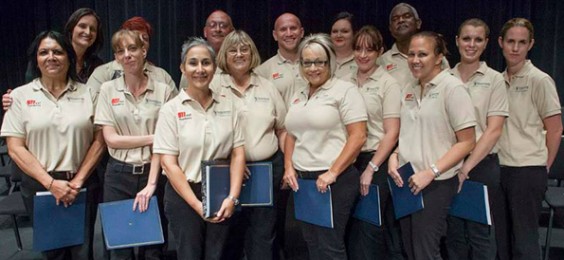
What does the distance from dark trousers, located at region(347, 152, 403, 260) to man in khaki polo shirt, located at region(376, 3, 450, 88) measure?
68 cm

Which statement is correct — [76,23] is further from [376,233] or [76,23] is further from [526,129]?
[526,129]

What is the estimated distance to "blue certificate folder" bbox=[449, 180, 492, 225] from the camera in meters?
2.48

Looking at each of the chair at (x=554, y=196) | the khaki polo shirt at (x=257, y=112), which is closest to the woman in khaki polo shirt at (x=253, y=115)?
the khaki polo shirt at (x=257, y=112)

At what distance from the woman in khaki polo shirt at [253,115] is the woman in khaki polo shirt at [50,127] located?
A: 2.46ft

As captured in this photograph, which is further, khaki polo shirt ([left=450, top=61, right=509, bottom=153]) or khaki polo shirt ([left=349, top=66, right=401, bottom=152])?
khaki polo shirt ([left=349, top=66, right=401, bottom=152])

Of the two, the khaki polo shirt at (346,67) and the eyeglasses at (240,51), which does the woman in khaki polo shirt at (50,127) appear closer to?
the eyeglasses at (240,51)

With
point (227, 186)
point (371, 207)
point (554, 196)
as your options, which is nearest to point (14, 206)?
point (227, 186)

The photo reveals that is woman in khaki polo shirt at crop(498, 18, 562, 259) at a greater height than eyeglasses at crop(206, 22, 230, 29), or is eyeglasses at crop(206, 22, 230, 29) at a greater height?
eyeglasses at crop(206, 22, 230, 29)

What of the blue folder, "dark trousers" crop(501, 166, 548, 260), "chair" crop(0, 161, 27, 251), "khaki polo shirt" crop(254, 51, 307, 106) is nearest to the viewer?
the blue folder

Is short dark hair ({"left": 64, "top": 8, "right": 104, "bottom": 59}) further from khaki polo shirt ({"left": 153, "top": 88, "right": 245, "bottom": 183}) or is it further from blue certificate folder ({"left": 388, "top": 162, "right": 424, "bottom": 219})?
blue certificate folder ({"left": 388, "top": 162, "right": 424, "bottom": 219})

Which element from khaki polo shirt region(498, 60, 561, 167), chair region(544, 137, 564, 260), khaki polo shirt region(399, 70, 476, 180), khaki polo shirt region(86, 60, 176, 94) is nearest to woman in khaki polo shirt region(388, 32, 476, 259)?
khaki polo shirt region(399, 70, 476, 180)

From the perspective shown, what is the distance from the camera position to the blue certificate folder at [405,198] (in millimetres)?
2338

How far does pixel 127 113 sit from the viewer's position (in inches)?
100

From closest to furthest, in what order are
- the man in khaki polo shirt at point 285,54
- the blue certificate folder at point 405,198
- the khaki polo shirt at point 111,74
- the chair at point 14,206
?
the blue certificate folder at point 405,198 < the khaki polo shirt at point 111,74 < the man in khaki polo shirt at point 285,54 < the chair at point 14,206
